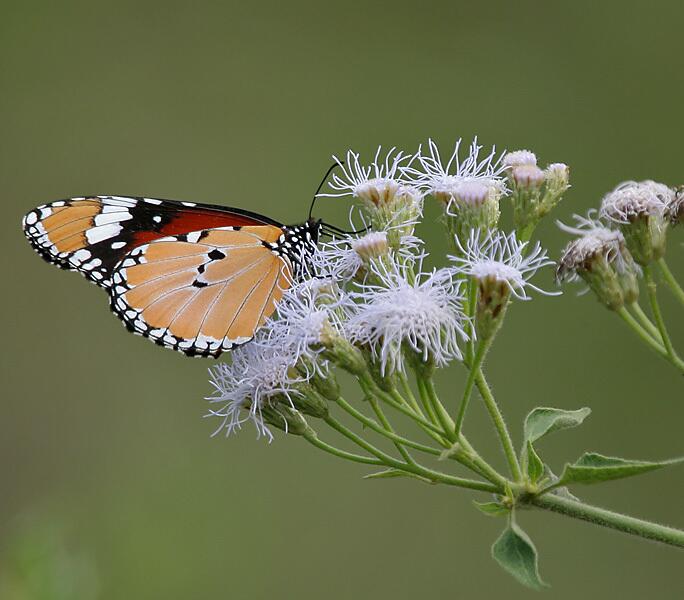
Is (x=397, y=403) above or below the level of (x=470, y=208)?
below

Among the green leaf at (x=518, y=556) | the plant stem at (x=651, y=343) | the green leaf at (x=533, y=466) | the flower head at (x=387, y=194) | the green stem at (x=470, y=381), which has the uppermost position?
the flower head at (x=387, y=194)

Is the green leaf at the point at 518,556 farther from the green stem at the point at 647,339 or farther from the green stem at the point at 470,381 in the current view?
the green stem at the point at 647,339

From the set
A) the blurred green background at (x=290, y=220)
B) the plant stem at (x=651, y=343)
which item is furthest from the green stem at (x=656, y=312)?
the blurred green background at (x=290, y=220)

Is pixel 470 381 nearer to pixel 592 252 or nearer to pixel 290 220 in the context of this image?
pixel 592 252

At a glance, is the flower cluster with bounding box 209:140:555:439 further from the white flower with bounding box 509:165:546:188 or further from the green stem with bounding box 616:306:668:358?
the green stem with bounding box 616:306:668:358

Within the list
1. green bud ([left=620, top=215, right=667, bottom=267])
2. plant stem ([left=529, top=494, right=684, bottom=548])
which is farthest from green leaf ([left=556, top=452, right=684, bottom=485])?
green bud ([left=620, top=215, right=667, bottom=267])

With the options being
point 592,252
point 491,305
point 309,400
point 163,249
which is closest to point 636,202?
point 592,252

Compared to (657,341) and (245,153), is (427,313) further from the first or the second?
(245,153)
